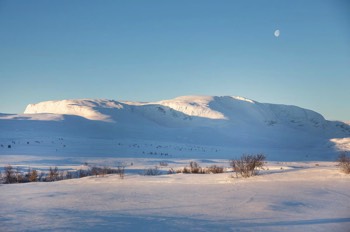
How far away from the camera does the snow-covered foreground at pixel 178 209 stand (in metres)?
3.62

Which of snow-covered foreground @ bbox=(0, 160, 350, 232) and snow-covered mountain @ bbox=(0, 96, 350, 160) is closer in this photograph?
snow-covered foreground @ bbox=(0, 160, 350, 232)

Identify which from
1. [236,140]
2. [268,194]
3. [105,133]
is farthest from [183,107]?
[268,194]

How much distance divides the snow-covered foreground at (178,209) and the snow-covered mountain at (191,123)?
1058 inches

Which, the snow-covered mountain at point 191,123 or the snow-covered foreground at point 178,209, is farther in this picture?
the snow-covered mountain at point 191,123

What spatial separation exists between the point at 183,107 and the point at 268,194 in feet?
226

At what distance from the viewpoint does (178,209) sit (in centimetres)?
446

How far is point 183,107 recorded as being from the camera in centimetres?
7456

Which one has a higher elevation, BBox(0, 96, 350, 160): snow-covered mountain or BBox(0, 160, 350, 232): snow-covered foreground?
BBox(0, 96, 350, 160): snow-covered mountain

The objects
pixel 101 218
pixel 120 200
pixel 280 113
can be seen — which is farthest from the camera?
pixel 280 113

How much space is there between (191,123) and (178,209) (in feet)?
193

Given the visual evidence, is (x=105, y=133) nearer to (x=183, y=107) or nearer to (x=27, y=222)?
(x=183, y=107)

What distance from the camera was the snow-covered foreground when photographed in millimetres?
3616

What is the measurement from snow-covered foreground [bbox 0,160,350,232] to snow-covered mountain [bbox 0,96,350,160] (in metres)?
26.9

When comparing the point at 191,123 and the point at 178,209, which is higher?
the point at 191,123
